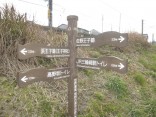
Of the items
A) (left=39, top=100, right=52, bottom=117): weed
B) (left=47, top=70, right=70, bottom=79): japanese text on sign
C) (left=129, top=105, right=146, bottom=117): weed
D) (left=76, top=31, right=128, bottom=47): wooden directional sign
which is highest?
(left=76, top=31, right=128, bottom=47): wooden directional sign

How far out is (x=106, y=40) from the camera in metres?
3.44

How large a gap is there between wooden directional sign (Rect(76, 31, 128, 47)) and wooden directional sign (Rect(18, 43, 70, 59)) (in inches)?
10.8

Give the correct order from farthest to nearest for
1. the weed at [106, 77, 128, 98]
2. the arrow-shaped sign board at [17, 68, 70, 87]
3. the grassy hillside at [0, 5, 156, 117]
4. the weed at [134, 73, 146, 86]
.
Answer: the weed at [134, 73, 146, 86] → the weed at [106, 77, 128, 98] → the grassy hillside at [0, 5, 156, 117] → the arrow-shaped sign board at [17, 68, 70, 87]

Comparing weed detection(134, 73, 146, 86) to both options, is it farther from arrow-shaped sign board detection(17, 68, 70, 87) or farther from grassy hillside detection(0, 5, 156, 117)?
arrow-shaped sign board detection(17, 68, 70, 87)

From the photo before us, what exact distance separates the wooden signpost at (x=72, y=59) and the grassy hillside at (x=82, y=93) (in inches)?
18.4

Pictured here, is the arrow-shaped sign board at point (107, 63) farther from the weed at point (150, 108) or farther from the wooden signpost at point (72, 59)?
the weed at point (150, 108)

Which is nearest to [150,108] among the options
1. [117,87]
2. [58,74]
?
[117,87]

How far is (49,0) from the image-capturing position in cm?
1302

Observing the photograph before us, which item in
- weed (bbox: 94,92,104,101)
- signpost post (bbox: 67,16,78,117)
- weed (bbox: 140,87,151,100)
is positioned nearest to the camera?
signpost post (bbox: 67,16,78,117)

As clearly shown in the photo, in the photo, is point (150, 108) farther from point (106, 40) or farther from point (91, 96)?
point (106, 40)

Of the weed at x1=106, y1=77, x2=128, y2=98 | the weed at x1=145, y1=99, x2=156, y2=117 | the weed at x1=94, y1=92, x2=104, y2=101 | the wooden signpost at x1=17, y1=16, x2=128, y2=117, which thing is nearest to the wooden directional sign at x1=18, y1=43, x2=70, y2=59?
the wooden signpost at x1=17, y1=16, x2=128, y2=117

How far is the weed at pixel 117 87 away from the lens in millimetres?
5278

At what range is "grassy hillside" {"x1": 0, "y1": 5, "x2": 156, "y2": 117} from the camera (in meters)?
3.76

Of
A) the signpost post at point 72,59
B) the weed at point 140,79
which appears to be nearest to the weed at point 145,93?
the weed at point 140,79
